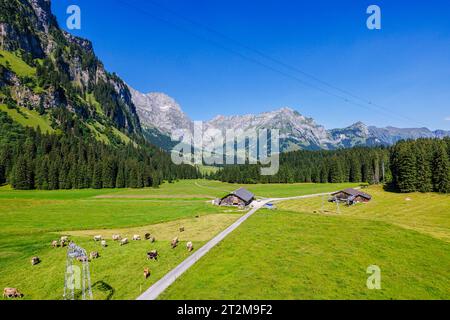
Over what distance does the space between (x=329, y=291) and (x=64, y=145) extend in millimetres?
193835

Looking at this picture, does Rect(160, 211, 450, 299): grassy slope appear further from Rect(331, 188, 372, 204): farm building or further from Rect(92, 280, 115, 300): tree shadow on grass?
Rect(331, 188, 372, 204): farm building

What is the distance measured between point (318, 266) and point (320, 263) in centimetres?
126

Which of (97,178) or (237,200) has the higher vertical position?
(97,178)

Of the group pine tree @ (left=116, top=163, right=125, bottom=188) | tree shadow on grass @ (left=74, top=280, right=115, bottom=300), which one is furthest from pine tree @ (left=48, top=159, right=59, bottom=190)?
tree shadow on grass @ (left=74, top=280, right=115, bottom=300)

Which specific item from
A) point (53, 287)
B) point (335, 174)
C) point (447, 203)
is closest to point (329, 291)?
point (53, 287)

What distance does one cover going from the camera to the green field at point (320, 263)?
25.9 metres

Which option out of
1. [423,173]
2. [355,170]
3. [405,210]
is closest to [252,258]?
[405,210]

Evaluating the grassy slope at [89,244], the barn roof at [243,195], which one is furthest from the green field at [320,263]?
the barn roof at [243,195]

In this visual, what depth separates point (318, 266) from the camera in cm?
3281

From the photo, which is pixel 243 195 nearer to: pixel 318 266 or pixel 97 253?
pixel 97 253

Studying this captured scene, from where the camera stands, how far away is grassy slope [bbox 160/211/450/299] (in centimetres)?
2583

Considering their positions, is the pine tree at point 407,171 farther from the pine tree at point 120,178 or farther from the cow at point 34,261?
the pine tree at point 120,178

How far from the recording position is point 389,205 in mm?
92875
